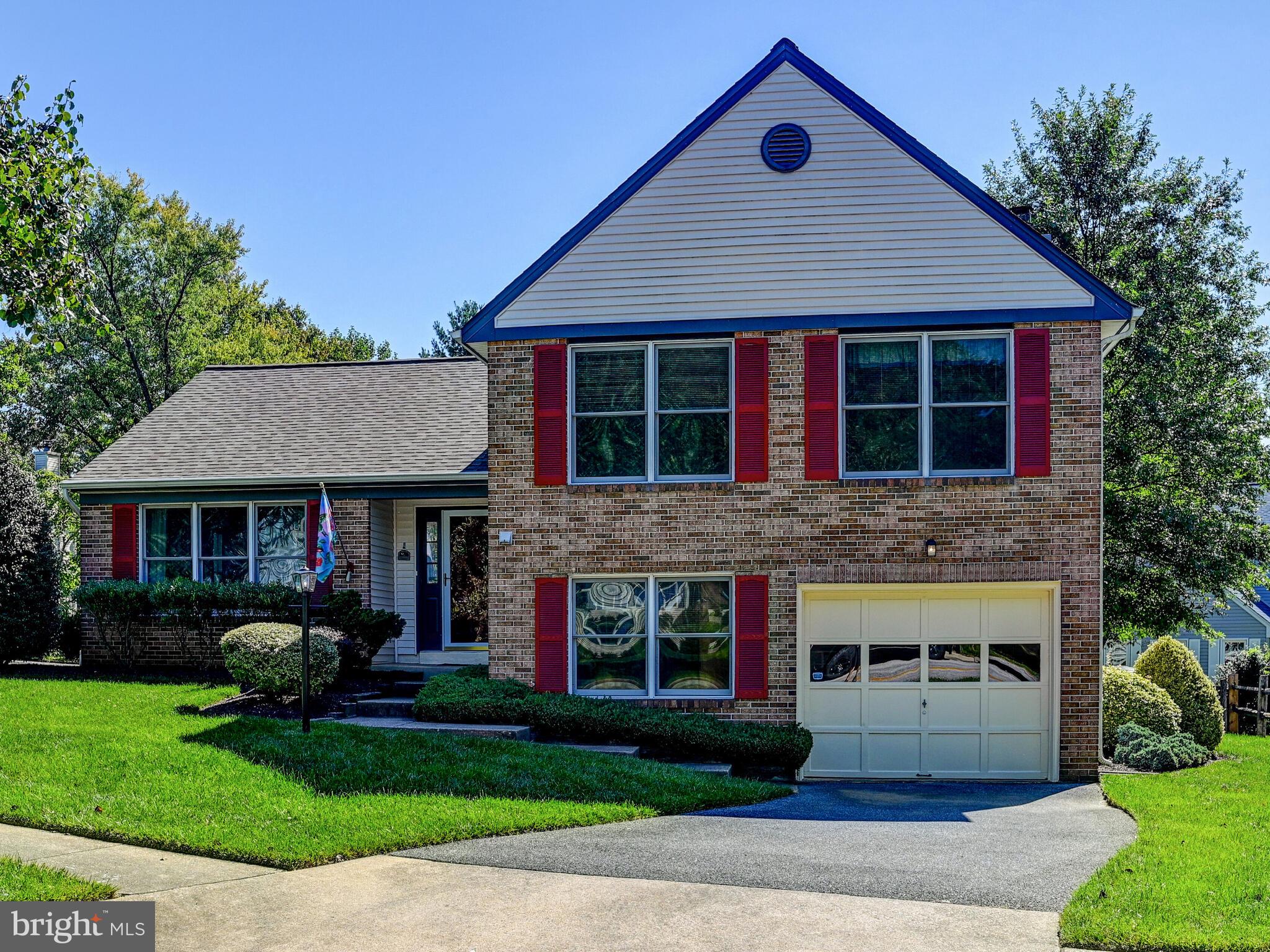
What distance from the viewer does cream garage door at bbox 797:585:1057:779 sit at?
13984mm

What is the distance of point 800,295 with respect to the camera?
46.5 feet

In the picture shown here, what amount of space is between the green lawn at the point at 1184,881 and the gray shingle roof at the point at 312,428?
1009 centimetres

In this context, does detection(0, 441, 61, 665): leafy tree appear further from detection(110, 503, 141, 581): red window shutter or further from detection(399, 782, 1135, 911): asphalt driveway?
detection(399, 782, 1135, 911): asphalt driveway

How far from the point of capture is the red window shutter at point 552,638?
47.3 feet

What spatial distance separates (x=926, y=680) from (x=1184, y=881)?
605 cm

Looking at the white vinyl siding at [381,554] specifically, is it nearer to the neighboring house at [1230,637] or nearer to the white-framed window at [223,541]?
the white-framed window at [223,541]

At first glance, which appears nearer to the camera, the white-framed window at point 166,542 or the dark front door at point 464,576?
the dark front door at point 464,576

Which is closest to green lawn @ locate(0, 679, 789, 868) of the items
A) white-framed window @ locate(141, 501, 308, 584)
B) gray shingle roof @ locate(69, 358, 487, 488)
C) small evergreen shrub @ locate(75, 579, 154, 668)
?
small evergreen shrub @ locate(75, 579, 154, 668)

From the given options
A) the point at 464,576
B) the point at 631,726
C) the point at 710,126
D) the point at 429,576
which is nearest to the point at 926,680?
the point at 631,726

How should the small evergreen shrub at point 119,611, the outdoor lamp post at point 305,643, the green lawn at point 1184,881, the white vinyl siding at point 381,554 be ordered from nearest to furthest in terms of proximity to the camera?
the green lawn at point 1184,881 → the outdoor lamp post at point 305,643 → the small evergreen shrub at point 119,611 → the white vinyl siding at point 381,554

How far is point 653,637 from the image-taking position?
1437 cm

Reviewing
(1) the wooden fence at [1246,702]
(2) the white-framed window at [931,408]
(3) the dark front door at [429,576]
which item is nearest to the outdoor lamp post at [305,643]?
(3) the dark front door at [429,576]

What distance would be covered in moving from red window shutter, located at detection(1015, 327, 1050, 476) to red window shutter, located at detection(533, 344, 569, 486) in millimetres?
5201

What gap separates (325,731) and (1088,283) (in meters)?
9.63
